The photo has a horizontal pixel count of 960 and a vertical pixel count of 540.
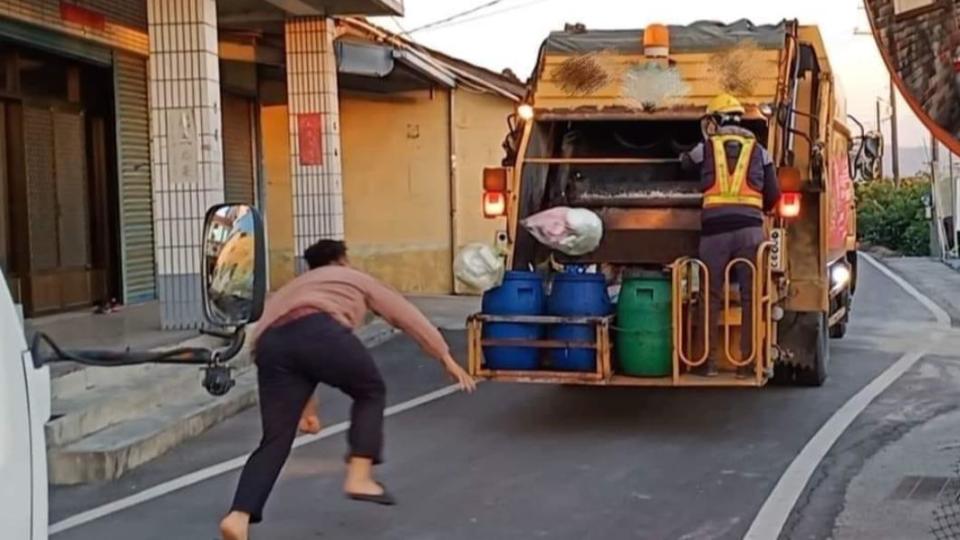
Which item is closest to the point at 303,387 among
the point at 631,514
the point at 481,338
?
the point at 631,514

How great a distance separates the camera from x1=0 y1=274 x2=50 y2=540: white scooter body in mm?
2809

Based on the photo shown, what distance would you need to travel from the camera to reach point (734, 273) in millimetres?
8906

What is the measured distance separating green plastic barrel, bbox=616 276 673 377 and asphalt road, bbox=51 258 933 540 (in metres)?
0.58

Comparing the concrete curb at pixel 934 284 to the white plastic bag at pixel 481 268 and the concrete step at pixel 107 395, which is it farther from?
the concrete step at pixel 107 395

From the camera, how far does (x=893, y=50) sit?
4.91m

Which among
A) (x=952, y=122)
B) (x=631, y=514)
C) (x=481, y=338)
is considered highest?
(x=952, y=122)

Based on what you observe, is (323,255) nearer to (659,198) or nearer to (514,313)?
(514,313)

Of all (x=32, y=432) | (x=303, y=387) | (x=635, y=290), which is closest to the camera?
(x=32, y=432)

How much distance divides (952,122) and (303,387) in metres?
3.10

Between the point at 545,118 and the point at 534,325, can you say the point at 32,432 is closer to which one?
the point at 534,325

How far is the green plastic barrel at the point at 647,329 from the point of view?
28.8 ft

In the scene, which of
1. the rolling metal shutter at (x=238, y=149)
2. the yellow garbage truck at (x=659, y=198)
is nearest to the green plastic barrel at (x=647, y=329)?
the yellow garbage truck at (x=659, y=198)

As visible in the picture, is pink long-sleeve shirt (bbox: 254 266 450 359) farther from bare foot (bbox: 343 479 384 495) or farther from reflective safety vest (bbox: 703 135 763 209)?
reflective safety vest (bbox: 703 135 763 209)

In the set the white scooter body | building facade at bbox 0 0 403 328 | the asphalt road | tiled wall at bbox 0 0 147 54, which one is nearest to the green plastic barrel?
the asphalt road
